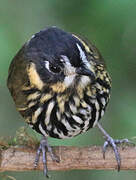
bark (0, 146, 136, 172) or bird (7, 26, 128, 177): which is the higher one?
bird (7, 26, 128, 177)

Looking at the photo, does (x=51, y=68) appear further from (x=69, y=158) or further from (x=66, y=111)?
(x=69, y=158)

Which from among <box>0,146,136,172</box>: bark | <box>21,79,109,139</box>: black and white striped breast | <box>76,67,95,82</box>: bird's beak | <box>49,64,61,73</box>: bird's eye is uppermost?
<box>49,64,61,73</box>: bird's eye

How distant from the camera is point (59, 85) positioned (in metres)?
3.45

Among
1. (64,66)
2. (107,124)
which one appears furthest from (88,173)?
(64,66)

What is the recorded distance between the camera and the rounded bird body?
3.31 meters

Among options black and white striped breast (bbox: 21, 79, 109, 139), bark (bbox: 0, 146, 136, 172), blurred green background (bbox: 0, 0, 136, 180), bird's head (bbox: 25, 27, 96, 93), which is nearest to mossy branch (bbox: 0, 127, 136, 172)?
bark (bbox: 0, 146, 136, 172)

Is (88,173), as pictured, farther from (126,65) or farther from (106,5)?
(106,5)

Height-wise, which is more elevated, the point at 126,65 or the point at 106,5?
the point at 106,5

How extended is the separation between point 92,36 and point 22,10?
71cm

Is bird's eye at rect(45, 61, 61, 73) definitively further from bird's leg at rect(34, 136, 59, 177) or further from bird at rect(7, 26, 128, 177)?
bird's leg at rect(34, 136, 59, 177)

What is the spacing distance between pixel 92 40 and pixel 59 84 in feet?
4.97

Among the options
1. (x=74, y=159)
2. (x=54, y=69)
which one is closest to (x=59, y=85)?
(x=54, y=69)

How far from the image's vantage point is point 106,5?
4422 millimetres

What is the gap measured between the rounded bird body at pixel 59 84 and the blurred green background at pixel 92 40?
826 mm
